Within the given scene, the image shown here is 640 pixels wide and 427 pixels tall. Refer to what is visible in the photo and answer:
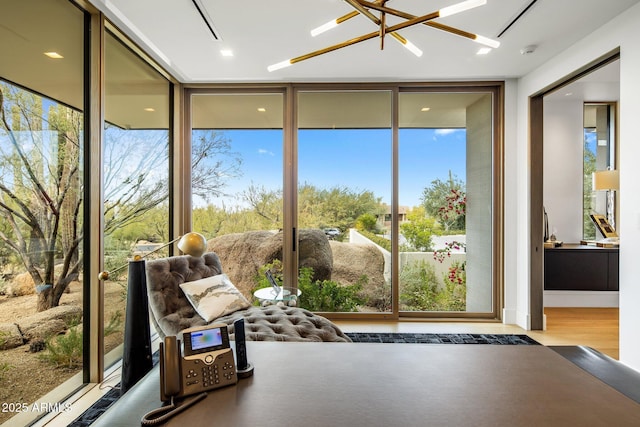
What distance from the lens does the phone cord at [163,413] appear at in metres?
0.80

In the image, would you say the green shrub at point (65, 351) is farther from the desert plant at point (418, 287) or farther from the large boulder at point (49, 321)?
the desert plant at point (418, 287)

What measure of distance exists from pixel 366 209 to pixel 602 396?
9.55 ft

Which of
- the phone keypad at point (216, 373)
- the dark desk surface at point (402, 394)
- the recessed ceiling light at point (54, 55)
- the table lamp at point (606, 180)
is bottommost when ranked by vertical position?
the dark desk surface at point (402, 394)

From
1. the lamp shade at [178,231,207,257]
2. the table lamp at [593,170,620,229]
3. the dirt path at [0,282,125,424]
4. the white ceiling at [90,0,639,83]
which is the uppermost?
the white ceiling at [90,0,639,83]

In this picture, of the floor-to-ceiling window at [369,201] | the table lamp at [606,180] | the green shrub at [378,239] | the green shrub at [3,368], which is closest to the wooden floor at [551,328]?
the floor-to-ceiling window at [369,201]

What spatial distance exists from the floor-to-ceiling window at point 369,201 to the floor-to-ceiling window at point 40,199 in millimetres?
1667

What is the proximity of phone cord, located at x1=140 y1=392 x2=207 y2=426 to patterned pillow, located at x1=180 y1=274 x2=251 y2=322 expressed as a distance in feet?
5.12

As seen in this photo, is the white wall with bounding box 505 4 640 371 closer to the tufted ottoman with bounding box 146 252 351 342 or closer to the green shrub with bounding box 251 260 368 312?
the tufted ottoman with bounding box 146 252 351 342

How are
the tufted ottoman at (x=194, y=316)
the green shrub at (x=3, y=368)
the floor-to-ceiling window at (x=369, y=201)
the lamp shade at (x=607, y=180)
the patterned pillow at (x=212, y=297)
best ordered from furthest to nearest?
the lamp shade at (x=607, y=180) < the floor-to-ceiling window at (x=369, y=201) < the patterned pillow at (x=212, y=297) < the tufted ottoman at (x=194, y=316) < the green shrub at (x=3, y=368)

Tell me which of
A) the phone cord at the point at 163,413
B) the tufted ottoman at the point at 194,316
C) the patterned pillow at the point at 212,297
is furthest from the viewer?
the patterned pillow at the point at 212,297

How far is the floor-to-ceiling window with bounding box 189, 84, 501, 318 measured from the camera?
3752 millimetres

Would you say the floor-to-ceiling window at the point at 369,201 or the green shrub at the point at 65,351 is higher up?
the floor-to-ceiling window at the point at 369,201

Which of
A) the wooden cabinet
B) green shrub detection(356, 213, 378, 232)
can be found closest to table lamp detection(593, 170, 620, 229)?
the wooden cabinet

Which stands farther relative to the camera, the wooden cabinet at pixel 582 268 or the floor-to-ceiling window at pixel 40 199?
the wooden cabinet at pixel 582 268
